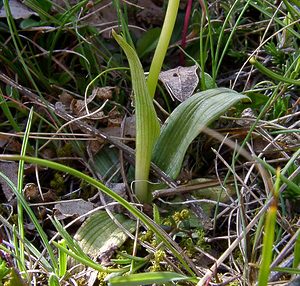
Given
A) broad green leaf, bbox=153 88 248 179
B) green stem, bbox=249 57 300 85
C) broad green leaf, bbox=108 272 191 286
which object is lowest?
broad green leaf, bbox=108 272 191 286

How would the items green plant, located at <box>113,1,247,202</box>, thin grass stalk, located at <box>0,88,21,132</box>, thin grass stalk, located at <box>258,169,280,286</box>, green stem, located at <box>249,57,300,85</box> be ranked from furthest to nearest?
thin grass stalk, located at <box>0,88,21,132</box>
green plant, located at <box>113,1,247,202</box>
green stem, located at <box>249,57,300,85</box>
thin grass stalk, located at <box>258,169,280,286</box>

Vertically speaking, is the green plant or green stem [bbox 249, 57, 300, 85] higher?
green stem [bbox 249, 57, 300, 85]

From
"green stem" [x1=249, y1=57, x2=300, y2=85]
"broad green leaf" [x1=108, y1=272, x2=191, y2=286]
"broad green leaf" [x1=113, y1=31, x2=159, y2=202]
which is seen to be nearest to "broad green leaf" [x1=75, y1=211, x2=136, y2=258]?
"broad green leaf" [x1=113, y1=31, x2=159, y2=202]

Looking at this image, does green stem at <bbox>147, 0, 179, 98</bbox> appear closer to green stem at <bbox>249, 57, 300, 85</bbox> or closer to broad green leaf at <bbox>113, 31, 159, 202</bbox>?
broad green leaf at <bbox>113, 31, 159, 202</bbox>

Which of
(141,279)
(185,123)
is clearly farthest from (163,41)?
(141,279)

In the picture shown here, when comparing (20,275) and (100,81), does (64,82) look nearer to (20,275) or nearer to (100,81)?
(100,81)

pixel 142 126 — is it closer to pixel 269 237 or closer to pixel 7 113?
pixel 7 113

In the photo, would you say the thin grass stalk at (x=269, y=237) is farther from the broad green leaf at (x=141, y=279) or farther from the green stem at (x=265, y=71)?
the green stem at (x=265, y=71)
